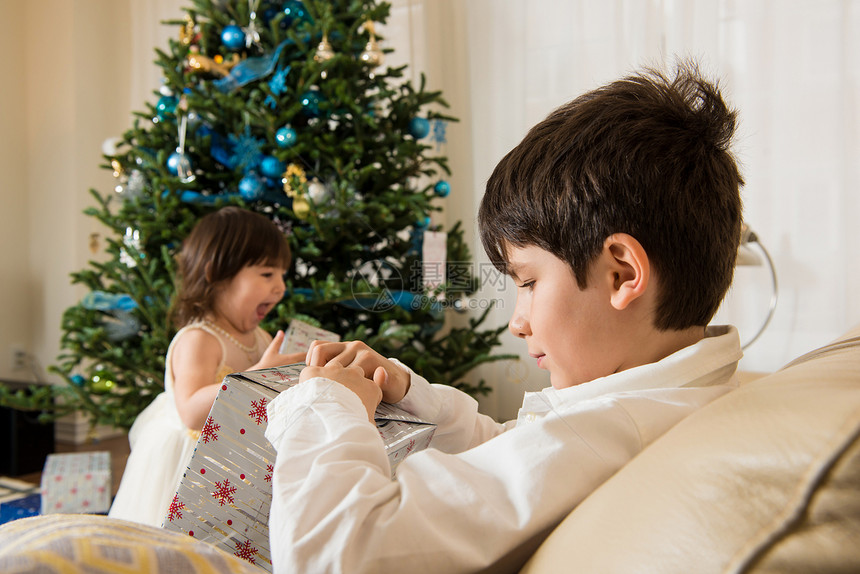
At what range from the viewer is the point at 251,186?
5.35 feet

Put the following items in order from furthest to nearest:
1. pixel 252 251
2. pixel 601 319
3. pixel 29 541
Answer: pixel 252 251
pixel 601 319
pixel 29 541

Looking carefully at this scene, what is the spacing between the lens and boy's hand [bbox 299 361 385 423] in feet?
1.91

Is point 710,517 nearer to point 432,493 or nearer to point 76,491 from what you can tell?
point 432,493

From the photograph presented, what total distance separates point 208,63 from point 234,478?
1.44 meters

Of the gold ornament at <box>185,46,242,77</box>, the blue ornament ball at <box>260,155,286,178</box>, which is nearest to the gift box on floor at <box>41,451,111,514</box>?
the blue ornament ball at <box>260,155,286,178</box>

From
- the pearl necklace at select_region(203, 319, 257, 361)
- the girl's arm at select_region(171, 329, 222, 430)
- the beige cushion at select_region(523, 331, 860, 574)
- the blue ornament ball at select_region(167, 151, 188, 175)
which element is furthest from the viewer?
the blue ornament ball at select_region(167, 151, 188, 175)

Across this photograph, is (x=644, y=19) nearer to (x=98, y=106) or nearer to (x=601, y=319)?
(x=601, y=319)

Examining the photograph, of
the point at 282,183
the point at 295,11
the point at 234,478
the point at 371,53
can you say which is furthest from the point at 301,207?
the point at 234,478

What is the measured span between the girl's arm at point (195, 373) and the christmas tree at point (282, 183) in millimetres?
230

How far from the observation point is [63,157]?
9.76ft

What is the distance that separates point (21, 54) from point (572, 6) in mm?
2566

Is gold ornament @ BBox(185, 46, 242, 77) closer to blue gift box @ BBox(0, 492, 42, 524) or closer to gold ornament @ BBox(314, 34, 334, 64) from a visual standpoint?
gold ornament @ BBox(314, 34, 334, 64)

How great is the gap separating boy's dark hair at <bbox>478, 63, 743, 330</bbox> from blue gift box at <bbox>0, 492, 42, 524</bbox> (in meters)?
1.83

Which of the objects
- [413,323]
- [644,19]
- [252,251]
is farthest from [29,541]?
[644,19]
